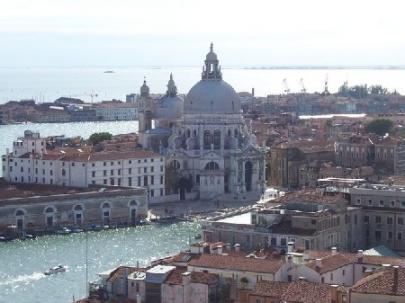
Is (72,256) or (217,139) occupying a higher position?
(217,139)

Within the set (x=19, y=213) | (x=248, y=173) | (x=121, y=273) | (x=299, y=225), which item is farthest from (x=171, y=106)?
(x=121, y=273)

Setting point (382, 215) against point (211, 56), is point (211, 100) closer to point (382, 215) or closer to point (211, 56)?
point (211, 56)

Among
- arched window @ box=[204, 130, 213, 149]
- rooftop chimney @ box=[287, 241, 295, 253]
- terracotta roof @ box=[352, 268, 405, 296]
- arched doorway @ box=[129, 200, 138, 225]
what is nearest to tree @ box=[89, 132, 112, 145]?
arched window @ box=[204, 130, 213, 149]

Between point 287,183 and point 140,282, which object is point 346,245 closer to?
point 140,282

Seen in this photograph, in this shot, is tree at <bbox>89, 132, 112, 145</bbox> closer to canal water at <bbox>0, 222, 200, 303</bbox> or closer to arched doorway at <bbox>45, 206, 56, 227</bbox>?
canal water at <bbox>0, 222, 200, 303</bbox>

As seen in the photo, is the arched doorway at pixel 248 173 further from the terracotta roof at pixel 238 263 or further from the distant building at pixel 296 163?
the terracotta roof at pixel 238 263

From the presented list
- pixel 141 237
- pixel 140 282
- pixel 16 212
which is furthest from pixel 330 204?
pixel 16 212

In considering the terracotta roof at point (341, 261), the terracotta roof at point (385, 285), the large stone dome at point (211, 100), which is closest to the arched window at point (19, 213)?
the large stone dome at point (211, 100)
